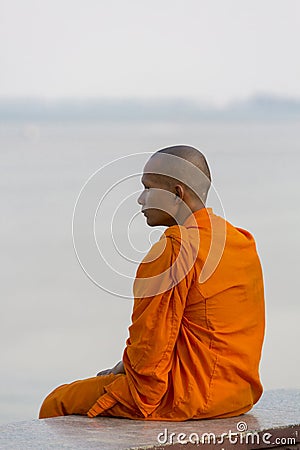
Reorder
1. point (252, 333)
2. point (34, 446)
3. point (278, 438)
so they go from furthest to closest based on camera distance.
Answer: point (252, 333), point (278, 438), point (34, 446)

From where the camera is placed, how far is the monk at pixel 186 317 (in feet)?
10.6

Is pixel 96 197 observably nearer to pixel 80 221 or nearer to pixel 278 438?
pixel 80 221

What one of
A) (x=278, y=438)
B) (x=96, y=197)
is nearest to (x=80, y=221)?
(x=96, y=197)

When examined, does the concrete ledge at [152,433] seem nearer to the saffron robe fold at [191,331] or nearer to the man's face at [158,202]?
the saffron robe fold at [191,331]

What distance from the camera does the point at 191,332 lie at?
10.8ft

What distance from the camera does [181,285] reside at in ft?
10.6

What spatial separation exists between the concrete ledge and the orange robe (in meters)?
0.06

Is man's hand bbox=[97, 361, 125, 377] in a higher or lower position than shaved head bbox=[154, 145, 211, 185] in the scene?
lower

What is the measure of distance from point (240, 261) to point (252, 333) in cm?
23

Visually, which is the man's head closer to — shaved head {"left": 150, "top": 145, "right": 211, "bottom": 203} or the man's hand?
shaved head {"left": 150, "top": 145, "right": 211, "bottom": 203}

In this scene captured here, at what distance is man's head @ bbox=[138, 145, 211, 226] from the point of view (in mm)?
3365

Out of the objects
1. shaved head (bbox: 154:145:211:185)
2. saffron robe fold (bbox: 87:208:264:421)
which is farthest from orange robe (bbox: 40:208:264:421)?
shaved head (bbox: 154:145:211:185)

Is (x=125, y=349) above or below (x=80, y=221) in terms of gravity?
below

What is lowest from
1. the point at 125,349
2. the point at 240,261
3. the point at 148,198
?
the point at 125,349
